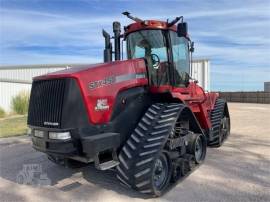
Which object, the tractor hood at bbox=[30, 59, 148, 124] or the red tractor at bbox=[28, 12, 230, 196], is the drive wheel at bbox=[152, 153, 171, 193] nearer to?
the red tractor at bbox=[28, 12, 230, 196]

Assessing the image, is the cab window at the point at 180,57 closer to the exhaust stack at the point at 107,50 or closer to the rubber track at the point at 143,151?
the exhaust stack at the point at 107,50

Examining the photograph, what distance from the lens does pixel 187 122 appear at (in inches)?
273

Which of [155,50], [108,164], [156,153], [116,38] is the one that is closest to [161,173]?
[156,153]

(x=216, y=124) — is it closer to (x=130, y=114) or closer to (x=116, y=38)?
(x=116, y=38)

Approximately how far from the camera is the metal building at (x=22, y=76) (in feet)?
75.2

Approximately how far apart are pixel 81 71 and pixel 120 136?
1177 mm

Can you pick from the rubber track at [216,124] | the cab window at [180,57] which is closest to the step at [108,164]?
the cab window at [180,57]

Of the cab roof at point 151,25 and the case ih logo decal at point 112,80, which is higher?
the cab roof at point 151,25

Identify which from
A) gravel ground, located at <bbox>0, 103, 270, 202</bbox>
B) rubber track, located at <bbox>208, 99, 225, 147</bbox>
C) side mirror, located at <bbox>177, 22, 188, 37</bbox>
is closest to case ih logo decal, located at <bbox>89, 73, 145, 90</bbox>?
side mirror, located at <bbox>177, 22, 188, 37</bbox>

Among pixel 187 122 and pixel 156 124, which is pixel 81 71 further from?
pixel 187 122

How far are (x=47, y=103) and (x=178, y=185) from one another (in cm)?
248

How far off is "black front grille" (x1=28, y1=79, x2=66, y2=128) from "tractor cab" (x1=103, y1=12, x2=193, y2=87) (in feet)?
6.08

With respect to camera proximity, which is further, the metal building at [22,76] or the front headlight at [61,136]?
the metal building at [22,76]

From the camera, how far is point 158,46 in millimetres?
6746
